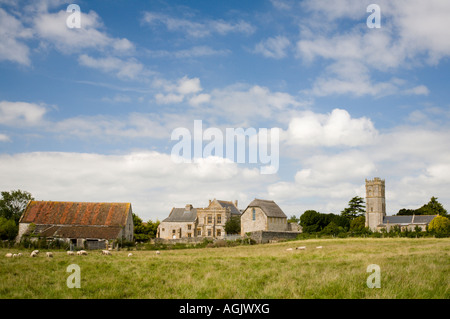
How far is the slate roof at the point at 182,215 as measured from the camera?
8275cm

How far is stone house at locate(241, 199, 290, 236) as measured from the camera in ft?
227

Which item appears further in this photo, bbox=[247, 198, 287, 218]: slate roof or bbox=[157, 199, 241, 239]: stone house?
bbox=[157, 199, 241, 239]: stone house

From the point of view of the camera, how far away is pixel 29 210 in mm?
59594

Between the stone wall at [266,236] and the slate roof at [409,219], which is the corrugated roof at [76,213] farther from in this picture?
the slate roof at [409,219]

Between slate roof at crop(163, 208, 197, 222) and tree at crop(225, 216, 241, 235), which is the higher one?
slate roof at crop(163, 208, 197, 222)

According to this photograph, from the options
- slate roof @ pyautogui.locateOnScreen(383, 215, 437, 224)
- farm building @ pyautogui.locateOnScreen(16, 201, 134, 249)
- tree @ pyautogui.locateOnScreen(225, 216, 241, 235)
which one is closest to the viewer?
farm building @ pyautogui.locateOnScreen(16, 201, 134, 249)

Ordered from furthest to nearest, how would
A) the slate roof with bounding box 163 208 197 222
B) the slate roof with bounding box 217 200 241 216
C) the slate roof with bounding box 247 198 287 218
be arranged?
the slate roof with bounding box 163 208 197 222 < the slate roof with bounding box 217 200 241 216 < the slate roof with bounding box 247 198 287 218

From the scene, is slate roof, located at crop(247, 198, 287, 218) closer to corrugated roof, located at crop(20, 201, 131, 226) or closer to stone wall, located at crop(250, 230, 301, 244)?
stone wall, located at crop(250, 230, 301, 244)

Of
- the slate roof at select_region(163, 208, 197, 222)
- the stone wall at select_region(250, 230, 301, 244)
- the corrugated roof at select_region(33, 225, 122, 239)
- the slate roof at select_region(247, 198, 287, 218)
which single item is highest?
the slate roof at select_region(247, 198, 287, 218)

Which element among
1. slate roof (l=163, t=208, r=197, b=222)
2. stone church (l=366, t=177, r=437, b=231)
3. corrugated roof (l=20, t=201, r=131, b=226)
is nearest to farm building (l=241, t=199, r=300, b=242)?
slate roof (l=163, t=208, r=197, b=222)

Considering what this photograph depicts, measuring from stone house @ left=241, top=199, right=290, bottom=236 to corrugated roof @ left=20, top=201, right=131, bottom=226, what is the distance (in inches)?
875

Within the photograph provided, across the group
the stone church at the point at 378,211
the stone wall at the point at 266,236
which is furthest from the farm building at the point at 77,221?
the stone church at the point at 378,211

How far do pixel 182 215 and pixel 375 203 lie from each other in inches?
2567
